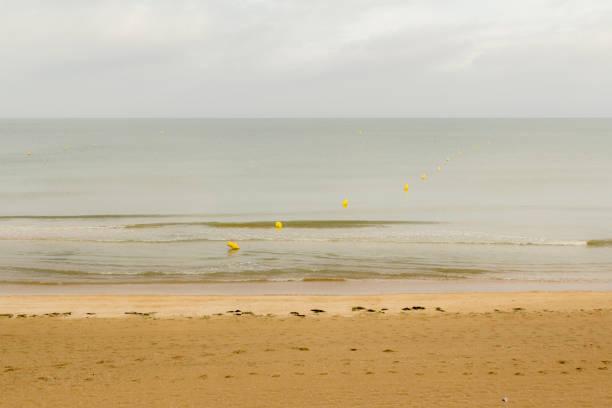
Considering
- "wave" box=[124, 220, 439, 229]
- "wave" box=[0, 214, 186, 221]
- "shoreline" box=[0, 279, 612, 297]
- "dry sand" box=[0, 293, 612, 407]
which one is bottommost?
"dry sand" box=[0, 293, 612, 407]

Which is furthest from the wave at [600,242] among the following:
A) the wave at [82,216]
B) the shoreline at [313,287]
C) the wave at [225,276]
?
the wave at [82,216]

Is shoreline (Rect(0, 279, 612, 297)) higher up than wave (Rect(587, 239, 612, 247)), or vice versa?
wave (Rect(587, 239, 612, 247))

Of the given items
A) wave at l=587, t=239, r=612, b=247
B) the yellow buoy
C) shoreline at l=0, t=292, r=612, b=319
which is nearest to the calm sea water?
wave at l=587, t=239, r=612, b=247

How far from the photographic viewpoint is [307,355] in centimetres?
1016

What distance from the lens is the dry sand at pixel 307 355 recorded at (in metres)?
8.45

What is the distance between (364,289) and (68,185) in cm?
3451

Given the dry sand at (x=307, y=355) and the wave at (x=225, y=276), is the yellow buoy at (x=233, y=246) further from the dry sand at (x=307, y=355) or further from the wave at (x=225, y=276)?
the dry sand at (x=307, y=355)

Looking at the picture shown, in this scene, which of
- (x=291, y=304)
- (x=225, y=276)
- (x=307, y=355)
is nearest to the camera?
(x=307, y=355)

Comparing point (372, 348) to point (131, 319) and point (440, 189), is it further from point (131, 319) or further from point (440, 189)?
point (440, 189)

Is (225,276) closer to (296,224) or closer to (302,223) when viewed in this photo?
(296,224)

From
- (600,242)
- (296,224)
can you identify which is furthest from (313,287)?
(600,242)

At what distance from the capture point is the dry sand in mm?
8445

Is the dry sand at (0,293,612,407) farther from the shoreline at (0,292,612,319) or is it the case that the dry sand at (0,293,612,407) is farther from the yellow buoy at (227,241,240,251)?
the yellow buoy at (227,241,240,251)

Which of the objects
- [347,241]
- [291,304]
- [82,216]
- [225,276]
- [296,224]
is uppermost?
[82,216]
